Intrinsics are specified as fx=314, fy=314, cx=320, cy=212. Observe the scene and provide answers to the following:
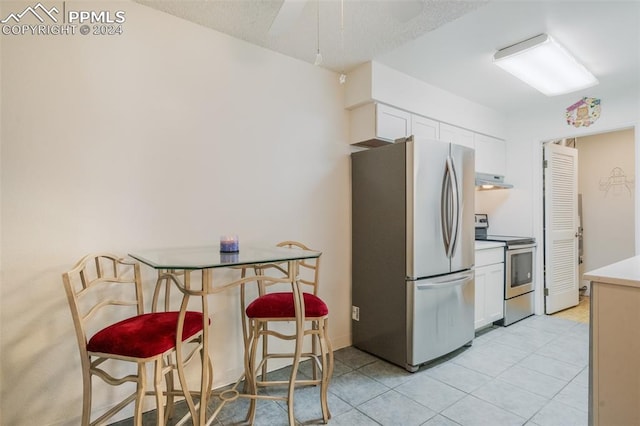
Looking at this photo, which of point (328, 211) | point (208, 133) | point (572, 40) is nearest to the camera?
point (208, 133)

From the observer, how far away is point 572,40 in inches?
91.4

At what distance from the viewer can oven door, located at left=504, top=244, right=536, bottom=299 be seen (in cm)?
335

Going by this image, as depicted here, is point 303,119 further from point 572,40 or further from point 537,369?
point 537,369

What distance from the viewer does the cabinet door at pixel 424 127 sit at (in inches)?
117

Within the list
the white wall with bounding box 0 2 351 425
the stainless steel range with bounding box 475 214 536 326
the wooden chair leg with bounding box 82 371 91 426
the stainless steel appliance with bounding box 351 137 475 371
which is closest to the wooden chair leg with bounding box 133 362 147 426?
the wooden chair leg with bounding box 82 371 91 426

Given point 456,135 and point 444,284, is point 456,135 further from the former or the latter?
point 444,284

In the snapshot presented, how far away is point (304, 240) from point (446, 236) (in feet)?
3.78

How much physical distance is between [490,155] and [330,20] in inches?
106

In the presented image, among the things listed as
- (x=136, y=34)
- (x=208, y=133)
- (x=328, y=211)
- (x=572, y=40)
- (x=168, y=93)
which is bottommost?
(x=328, y=211)

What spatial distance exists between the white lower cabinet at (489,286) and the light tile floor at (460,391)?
31cm

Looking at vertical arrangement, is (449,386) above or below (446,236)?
below

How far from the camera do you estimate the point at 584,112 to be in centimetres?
342

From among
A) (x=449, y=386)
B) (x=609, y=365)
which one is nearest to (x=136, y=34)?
(x=609, y=365)

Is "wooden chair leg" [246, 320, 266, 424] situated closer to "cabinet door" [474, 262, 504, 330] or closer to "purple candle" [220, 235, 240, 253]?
"purple candle" [220, 235, 240, 253]
